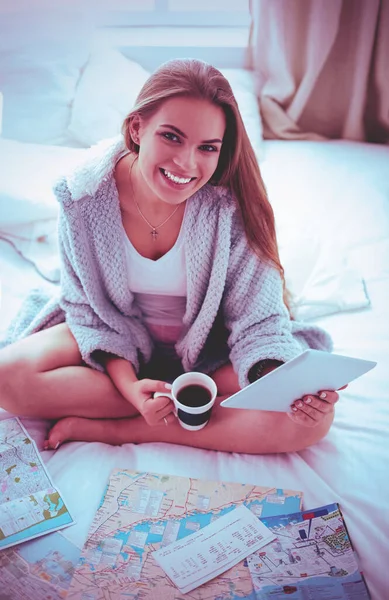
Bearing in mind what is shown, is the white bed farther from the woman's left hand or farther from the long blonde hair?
the long blonde hair

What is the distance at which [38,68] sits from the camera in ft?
5.43

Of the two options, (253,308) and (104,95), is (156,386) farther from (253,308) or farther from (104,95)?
(104,95)

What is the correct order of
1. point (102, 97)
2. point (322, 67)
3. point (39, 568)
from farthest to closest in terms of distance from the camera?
1. point (322, 67)
2. point (102, 97)
3. point (39, 568)

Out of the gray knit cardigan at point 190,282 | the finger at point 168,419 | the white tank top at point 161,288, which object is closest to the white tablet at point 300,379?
the gray knit cardigan at point 190,282

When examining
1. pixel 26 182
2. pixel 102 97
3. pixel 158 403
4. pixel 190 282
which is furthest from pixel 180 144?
pixel 102 97

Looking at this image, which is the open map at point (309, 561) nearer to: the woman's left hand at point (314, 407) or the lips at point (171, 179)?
the woman's left hand at point (314, 407)

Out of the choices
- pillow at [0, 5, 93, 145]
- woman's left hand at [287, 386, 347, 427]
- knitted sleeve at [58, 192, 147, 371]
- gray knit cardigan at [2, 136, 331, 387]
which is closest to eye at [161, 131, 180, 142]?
gray knit cardigan at [2, 136, 331, 387]

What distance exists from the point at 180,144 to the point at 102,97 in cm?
93

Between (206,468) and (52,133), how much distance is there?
125 cm

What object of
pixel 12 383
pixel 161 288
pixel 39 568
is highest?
pixel 161 288

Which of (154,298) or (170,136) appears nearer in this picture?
(170,136)

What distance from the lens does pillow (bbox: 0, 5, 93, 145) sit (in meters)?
1.62

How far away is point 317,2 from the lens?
70.4 inches

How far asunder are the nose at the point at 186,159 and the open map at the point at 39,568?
29.4 inches
